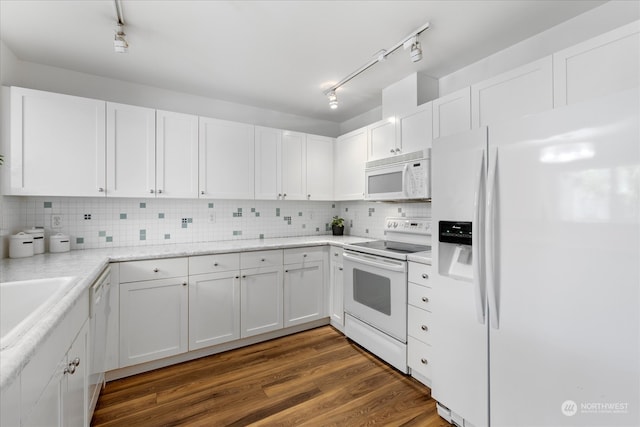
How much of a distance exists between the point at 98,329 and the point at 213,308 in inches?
34.0

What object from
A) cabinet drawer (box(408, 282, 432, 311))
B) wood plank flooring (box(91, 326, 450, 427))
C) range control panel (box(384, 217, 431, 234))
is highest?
range control panel (box(384, 217, 431, 234))

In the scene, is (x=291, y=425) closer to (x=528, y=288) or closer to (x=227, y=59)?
(x=528, y=288)

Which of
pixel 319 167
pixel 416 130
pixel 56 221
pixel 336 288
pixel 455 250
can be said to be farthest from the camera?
pixel 319 167

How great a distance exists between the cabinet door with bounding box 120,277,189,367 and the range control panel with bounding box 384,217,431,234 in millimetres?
2042

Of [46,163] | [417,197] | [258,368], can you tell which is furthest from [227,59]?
[258,368]

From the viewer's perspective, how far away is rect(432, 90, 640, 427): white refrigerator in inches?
42.7

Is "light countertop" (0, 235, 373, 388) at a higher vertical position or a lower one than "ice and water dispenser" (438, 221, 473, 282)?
lower

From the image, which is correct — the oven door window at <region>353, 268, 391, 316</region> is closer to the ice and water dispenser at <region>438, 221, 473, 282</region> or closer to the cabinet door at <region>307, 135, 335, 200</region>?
the ice and water dispenser at <region>438, 221, 473, 282</region>

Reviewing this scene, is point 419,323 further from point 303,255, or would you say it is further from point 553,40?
point 553,40

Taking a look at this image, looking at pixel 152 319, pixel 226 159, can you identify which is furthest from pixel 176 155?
pixel 152 319

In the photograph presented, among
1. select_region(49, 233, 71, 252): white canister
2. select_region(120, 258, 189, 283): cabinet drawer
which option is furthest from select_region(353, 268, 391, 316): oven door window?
select_region(49, 233, 71, 252): white canister

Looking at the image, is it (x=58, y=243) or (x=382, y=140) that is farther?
(x=382, y=140)

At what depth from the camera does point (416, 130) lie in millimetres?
2586

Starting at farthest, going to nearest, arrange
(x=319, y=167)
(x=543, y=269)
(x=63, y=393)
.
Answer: (x=319, y=167)
(x=543, y=269)
(x=63, y=393)
